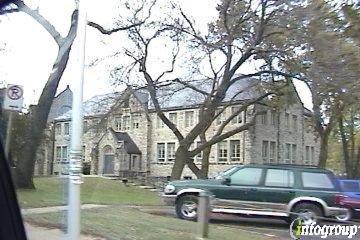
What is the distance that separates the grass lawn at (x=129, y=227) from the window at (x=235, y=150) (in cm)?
2921

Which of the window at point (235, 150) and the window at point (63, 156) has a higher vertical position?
the window at point (235, 150)

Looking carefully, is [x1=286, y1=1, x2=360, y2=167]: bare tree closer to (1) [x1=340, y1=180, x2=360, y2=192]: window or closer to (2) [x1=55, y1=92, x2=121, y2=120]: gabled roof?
(1) [x1=340, y1=180, x2=360, y2=192]: window

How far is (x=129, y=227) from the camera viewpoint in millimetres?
9695

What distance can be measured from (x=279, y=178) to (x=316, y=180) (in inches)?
37.0

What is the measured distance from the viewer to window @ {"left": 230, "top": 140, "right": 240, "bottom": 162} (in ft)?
133

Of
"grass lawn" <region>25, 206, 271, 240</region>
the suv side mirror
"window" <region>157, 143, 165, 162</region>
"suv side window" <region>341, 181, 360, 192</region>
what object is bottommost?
"grass lawn" <region>25, 206, 271, 240</region>

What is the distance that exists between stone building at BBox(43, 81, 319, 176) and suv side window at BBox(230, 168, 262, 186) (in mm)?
12787

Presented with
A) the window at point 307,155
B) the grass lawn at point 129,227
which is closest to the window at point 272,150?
the window at point 307,155

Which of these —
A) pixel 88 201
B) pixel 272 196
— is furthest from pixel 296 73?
pixel 88 201

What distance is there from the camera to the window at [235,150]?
133ft

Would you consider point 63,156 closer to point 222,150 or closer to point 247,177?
point 247,177

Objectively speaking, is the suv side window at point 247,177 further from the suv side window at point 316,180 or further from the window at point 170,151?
the window at point 170,151

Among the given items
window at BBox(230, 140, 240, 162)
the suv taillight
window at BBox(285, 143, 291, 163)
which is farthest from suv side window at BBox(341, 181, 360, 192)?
window at BBox(285, 143, 291, 163)

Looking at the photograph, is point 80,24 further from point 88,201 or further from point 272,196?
point 272,196
